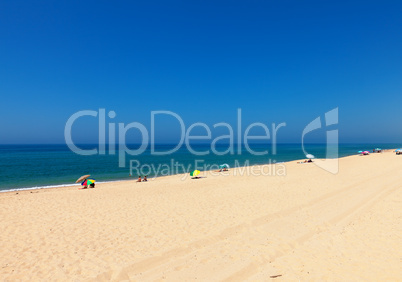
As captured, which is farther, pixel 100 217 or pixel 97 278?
pixel 100 217

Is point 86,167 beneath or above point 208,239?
beneath

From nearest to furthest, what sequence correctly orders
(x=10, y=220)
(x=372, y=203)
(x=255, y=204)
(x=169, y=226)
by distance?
(x=169, y=226), (x=10, y=220), (x=372, y=203), (x=255, y=204)

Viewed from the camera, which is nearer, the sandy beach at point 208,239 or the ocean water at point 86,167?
the sandy beach at point 208,239

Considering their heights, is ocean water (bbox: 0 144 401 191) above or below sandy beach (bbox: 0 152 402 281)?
below

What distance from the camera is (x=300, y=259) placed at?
569 centimetres

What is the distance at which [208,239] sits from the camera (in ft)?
23.5

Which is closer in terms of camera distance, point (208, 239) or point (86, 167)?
point (208, 239)

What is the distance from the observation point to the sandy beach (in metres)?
5.30

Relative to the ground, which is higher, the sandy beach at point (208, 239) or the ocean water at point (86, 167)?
the sandy beach at point (208, 239)

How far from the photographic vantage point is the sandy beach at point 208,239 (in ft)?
17.4

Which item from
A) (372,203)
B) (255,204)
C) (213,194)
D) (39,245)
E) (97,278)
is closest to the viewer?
(97,278)

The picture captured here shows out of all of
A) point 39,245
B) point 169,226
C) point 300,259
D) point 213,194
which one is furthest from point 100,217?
point 300,259

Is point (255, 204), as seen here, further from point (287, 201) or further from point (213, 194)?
point (213, 194)

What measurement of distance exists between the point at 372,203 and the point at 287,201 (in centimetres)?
392
